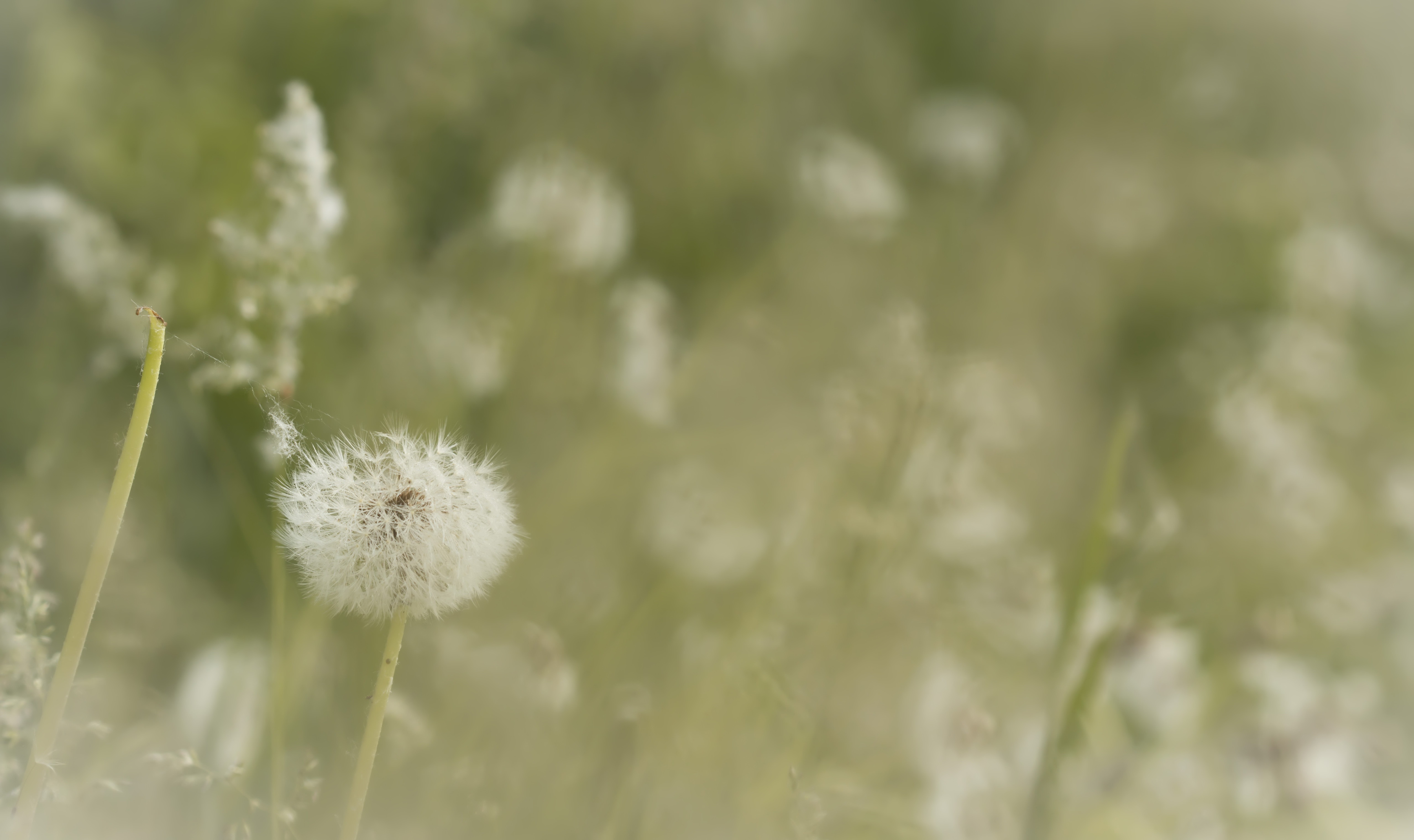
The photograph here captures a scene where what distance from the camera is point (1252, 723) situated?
1156mm

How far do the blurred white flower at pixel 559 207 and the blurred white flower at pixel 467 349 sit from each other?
0.48 feet

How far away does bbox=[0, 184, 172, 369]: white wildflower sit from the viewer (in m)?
0.91

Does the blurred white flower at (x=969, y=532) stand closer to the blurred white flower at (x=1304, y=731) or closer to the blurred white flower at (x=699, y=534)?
the blurred white flower at (x=699, y=534)

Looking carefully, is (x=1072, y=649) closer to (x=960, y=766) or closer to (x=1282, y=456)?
(x=960, y=766)

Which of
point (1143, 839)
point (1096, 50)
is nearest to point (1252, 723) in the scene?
point (1143, 839)

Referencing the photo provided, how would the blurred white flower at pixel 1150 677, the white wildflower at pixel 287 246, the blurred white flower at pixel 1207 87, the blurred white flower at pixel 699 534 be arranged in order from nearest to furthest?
the white wildflower at pixel 287 246 → the blurred white flower at pixel 1150 677 → the blurred white flower at pixel 699 534 → the blurred white flower at pixel 1207 87

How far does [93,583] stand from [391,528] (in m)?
0.13

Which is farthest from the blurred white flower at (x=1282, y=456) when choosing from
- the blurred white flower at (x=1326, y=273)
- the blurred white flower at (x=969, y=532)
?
the blurred white flower at (x=969, y=532)

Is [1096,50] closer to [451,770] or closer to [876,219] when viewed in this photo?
[876,219]

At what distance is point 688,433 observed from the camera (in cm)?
135

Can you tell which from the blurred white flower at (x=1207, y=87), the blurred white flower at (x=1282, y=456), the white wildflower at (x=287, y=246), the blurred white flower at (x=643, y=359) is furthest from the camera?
the blurred white flower at (x=1207, y=87)

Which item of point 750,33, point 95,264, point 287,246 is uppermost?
point 750,33

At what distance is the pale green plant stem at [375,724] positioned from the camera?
0.44 meters

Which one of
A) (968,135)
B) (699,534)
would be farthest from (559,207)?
(968,135)
